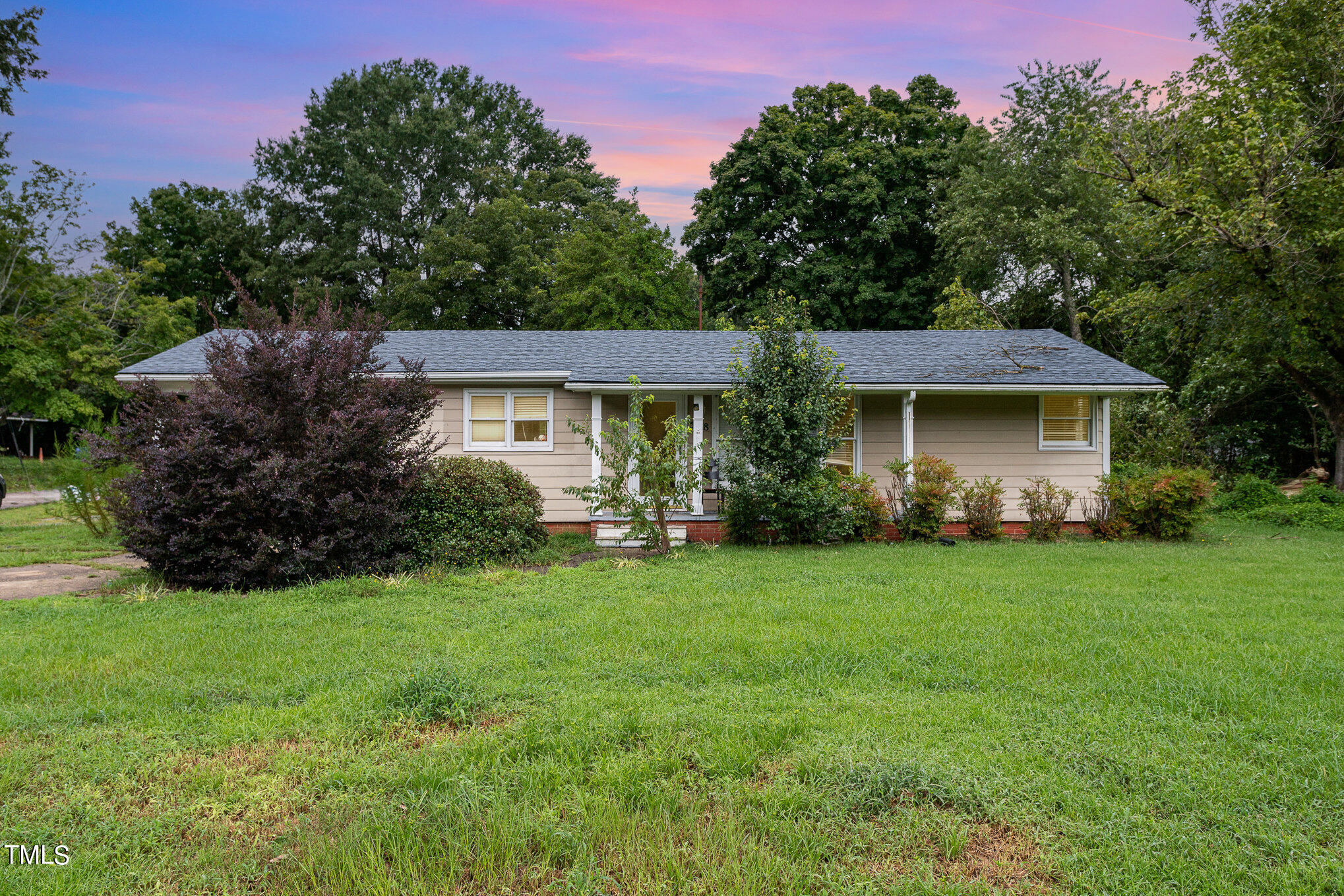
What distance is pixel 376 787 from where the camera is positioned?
3.23 metres

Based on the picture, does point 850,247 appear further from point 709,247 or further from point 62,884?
point 62,884

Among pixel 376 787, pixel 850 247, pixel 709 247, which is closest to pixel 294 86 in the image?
pixel 709 247

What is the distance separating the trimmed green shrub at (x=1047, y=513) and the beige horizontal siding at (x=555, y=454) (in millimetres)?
7552

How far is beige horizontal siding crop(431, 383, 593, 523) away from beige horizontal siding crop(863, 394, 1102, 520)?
5.42 meters

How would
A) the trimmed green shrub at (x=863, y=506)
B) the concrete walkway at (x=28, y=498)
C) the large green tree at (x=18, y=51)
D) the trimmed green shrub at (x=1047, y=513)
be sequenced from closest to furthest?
the trimmed green shrub at (x=863, y=506) → the trimmed green shrub at (x=1047, y=513) → the concrete walkway at (x=28, y=498) → the large green tree at (x=18, y=51)

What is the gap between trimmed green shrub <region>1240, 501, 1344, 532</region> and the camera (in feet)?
45.6

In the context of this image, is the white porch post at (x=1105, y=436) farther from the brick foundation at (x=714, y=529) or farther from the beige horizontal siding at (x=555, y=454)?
the beige horizontal siding at (x=555, y=454)

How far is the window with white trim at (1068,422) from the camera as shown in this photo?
541 inches

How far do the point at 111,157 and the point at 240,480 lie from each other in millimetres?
20807

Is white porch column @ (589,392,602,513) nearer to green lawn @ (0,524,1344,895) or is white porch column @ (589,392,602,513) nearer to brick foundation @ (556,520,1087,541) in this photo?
brick foundation @ (556,520,1087,541)

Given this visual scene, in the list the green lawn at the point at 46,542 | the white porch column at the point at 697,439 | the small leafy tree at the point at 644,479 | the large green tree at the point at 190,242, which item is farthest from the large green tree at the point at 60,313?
the small leafy tree at the point at 644,479

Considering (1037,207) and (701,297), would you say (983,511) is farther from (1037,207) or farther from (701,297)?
(701,297)

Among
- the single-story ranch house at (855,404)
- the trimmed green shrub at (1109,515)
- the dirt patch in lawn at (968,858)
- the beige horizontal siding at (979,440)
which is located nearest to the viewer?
the dirt patch in lawn at (968,858)

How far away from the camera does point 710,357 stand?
47.6 ft
